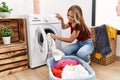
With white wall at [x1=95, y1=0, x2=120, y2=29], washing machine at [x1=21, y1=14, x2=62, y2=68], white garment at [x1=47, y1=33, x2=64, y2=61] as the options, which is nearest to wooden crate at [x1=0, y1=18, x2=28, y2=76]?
washing machine at [x1=21, y1=14, x2=62, y2=68]

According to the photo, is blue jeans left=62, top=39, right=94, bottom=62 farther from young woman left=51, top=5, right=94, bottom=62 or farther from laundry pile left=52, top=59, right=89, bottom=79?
laundry pile left=52, top=59, right=89, bottom=79

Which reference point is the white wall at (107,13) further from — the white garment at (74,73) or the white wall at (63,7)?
the white garment at (74,73)

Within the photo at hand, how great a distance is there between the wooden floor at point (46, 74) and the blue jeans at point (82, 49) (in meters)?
0.30

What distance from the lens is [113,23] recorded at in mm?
2672

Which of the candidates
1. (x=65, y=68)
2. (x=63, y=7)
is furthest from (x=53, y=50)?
(x=63, y=7)

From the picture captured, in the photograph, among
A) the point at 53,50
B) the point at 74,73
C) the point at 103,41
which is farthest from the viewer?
the point at 103,41

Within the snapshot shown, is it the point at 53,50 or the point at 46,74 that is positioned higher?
the point at 53,50

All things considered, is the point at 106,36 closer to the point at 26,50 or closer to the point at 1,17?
the point at 26,50

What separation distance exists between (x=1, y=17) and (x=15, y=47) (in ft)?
1.53

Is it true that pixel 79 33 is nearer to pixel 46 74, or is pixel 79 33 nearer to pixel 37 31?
pixel 37 31

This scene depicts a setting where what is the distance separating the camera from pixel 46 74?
2.03 m

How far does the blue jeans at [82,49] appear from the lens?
1.94 metres

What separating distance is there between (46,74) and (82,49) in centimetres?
62

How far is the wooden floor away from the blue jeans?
30cm
